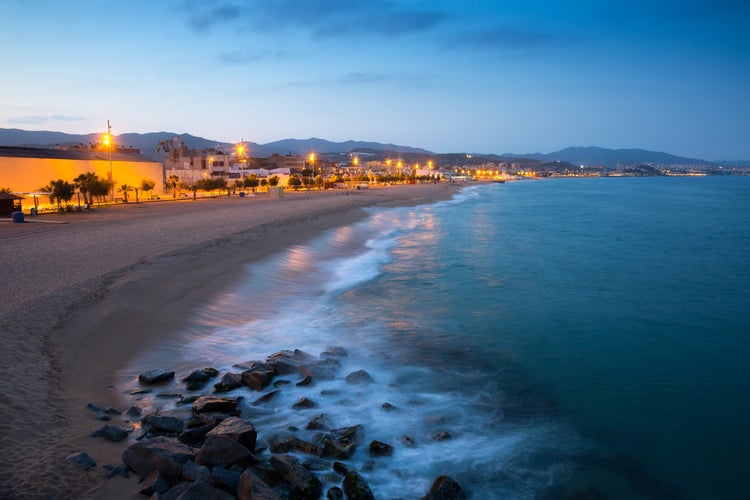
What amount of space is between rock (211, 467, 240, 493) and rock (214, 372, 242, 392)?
308 cm

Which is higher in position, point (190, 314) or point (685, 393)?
point (190, 314)

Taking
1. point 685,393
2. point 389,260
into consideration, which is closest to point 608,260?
point 389,260

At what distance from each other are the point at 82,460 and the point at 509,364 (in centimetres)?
791

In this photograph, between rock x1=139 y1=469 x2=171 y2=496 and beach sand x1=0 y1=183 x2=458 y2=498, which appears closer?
rock x1=139 y1=469 x2=171 y2=496

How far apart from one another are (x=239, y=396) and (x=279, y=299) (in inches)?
261

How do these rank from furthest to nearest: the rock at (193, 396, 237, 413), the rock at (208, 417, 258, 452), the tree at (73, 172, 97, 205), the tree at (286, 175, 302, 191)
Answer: the tree at (286, 175, 302, 191) → the tree at (73, 172, 97, 205) → the rock at (193, 396, 237, 413) → the rock at (208, 417, 258, 452)

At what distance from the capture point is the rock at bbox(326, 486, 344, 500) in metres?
5.42

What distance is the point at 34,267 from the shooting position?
1418 cm

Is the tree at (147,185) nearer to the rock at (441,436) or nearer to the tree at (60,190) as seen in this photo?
the tree at (60,190)

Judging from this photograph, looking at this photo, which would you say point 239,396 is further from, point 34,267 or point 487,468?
point 34,267

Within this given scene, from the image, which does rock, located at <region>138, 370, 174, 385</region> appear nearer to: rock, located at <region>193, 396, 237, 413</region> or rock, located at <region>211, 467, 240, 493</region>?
rock, located at <region>193, 396, 237, 413</region>

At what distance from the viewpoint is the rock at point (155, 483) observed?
4867 mm

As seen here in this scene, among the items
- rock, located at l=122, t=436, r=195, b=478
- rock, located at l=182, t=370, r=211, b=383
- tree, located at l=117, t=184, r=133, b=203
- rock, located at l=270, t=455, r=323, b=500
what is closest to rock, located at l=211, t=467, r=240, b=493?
rock, located at l=122, t=436, r=195, b=478

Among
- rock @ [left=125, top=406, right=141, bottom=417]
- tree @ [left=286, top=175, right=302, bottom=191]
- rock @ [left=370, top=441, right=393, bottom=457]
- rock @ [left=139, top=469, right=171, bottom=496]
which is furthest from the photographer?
tree @ [left=286, top=175, right=302, bottom=191]
